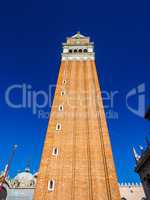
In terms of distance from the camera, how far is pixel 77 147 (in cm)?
1761

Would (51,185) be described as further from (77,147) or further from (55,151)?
(77,147)

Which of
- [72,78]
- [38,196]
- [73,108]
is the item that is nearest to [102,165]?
[38,196]

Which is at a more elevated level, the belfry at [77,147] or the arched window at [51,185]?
the belfry at [77,147]

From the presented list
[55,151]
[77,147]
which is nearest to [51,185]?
[55,151]

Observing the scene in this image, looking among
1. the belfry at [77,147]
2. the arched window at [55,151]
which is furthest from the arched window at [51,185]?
the arched window at [55,151]

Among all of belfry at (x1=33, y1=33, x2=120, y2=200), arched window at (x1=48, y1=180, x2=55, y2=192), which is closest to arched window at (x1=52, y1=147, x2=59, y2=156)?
belfry at (x1=33, y1=33, x2=120, y2=200)

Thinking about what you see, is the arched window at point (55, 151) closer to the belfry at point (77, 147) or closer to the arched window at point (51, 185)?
the belfry at point (77, 147)

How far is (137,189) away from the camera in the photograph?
101 feet

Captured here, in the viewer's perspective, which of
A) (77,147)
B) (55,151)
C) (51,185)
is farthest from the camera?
(77,147)

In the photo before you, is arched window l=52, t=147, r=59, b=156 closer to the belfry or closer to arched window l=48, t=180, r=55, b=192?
the belfry

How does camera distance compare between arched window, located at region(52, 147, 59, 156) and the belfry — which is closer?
the belfry

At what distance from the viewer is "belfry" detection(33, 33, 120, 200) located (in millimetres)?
14500

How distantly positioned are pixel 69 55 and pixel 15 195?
23703mm

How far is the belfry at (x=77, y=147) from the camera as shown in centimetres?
1450
